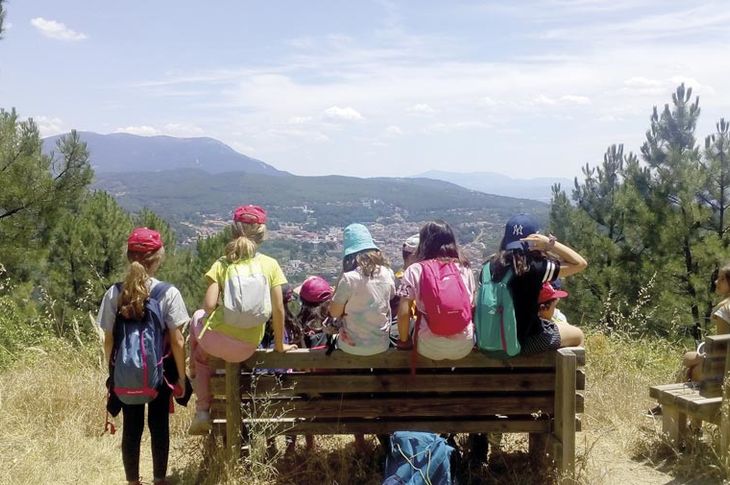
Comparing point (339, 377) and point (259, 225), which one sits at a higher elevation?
point (259, 225)

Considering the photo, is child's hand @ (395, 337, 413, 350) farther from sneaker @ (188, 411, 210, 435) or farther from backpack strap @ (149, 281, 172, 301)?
backpack strap @ (149, 281, 172, 301)

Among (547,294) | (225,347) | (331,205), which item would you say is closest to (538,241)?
(547,294)

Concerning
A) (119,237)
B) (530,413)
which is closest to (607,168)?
(119,237)

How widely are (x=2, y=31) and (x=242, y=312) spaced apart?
7421mm

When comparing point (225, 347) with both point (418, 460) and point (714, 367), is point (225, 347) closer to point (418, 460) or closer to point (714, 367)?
point (418, 460)

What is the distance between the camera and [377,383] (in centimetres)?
300

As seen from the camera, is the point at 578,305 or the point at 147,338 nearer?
the point at 147,338

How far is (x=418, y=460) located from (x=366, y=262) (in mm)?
958

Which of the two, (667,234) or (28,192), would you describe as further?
(667,234)

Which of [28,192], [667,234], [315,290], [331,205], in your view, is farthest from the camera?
[331,205]

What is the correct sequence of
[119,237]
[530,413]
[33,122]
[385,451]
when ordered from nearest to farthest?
[530,413], [385,451], [33,122], [119,237]

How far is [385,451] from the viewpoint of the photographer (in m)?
3.30

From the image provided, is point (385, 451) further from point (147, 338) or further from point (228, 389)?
point (147, 338)

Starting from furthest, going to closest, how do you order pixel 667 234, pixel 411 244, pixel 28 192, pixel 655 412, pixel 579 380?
pixel 667 234 → pixel 28 192 → pixel 655 412 → pixel 411 244 → pixel 579 380
